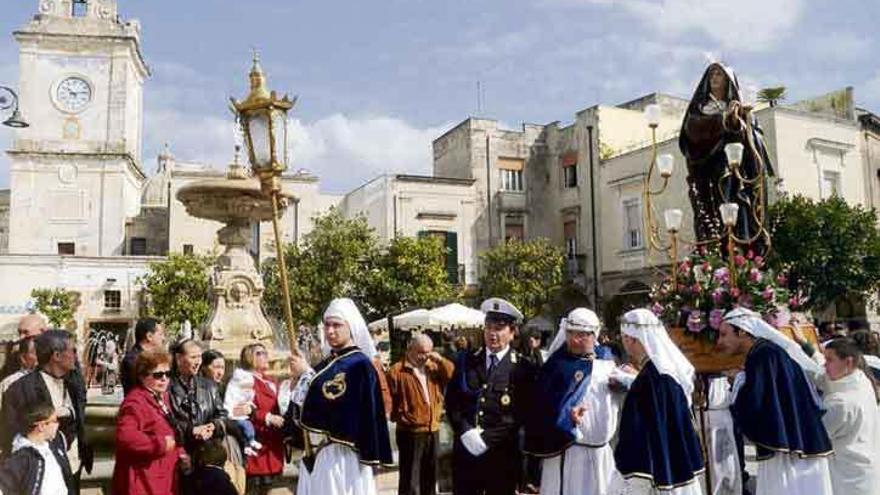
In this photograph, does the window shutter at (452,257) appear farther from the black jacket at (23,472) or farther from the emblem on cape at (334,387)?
the black jacket at (23,472)

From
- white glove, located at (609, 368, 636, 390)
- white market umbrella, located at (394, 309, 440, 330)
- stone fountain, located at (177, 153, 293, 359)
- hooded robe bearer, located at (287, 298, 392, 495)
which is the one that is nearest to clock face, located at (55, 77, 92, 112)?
white market umbrella, located at (394, 309, 440, 330)

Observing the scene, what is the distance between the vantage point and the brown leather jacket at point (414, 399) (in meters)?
8.10

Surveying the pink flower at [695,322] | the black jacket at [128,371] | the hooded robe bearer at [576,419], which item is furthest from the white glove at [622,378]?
the black jacket at [128,371]

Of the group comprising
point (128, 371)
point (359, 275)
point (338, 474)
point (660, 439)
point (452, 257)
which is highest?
point (452, 257)

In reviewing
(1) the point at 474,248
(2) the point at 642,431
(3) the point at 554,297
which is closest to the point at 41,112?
(1) the point at 474,248

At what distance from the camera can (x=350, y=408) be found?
219 inches

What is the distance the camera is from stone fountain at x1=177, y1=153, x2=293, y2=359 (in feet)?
38.4

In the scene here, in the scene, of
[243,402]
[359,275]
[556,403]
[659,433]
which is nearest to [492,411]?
[556,403]

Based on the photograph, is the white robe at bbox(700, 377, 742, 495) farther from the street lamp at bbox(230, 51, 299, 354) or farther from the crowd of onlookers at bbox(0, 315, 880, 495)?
the street lamp at bbox(230, 51, 299, 354)

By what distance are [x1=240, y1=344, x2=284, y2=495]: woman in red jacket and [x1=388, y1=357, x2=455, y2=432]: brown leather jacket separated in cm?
143

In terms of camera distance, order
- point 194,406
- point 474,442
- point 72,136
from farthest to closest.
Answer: point 72,136 → point 474,442 → point 194,406

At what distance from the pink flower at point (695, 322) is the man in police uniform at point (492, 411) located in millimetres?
2388

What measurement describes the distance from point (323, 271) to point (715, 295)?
24762 millimetres

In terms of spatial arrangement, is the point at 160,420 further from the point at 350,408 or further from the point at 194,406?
the point at 350,408
